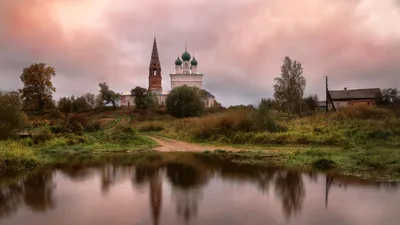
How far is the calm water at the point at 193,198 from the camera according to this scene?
8242 millimetres

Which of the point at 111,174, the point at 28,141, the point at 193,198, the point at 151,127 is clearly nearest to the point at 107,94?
the point at 151,127

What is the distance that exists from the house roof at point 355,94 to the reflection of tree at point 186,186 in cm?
4435

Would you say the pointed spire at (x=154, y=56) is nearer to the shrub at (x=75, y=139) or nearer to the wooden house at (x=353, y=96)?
the wooden house at (x=353, y=96)

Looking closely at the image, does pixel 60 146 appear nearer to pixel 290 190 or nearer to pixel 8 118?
pixel 8 118

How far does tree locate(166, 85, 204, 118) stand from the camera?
5116cm

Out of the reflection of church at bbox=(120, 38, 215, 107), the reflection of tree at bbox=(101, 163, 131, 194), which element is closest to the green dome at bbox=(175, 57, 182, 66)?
the reflection of church at bbox=(120, 38, 215, 107)

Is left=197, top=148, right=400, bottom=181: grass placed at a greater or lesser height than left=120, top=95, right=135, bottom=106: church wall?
lesser

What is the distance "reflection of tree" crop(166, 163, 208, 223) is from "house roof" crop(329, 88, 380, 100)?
44.4 metres

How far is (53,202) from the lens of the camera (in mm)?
9688

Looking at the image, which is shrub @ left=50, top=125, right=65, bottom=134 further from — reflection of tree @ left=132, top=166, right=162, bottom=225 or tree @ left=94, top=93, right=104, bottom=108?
tree @ left=94, top=93, right=104, bottom=108

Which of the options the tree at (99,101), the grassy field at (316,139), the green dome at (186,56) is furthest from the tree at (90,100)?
the grassy field at (316,139)

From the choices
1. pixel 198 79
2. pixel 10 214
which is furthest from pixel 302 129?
pixel 198 79

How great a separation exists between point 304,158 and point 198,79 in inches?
2322

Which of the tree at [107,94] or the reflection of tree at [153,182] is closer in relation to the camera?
the reflection of tree at [153,182]
